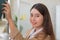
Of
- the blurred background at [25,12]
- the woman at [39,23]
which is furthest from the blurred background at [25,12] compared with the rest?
the woman at [39,23]

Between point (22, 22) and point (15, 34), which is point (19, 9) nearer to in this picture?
point (22, 22)

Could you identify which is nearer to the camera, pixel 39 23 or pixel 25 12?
pixel 39 23

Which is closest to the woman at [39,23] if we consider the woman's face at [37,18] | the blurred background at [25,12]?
the woman's face at [37,18]

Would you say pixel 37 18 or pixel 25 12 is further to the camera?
pixel 25 12

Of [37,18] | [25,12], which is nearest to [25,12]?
[25,12]

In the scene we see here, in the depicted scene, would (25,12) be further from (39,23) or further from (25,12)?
(39,23)

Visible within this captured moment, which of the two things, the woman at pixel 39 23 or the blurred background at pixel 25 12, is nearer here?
the woman at pixel 39 23

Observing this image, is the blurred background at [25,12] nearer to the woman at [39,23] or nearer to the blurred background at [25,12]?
the blurred background at [25,12]

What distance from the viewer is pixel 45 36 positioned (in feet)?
2.31

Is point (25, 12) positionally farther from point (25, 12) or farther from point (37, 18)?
point (37, 18)

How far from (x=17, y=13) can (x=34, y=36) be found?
69cm

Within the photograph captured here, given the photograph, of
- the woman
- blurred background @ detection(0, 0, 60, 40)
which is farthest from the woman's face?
blurred background @ detection(0, 0, 60, 40)

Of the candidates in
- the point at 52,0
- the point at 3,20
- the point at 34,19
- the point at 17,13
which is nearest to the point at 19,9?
the point at 17,13

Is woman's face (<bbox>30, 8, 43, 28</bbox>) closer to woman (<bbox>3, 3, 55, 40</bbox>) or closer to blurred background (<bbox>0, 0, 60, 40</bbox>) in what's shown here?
woman (<bbox>3, 3, 55, 40</bbox>)
